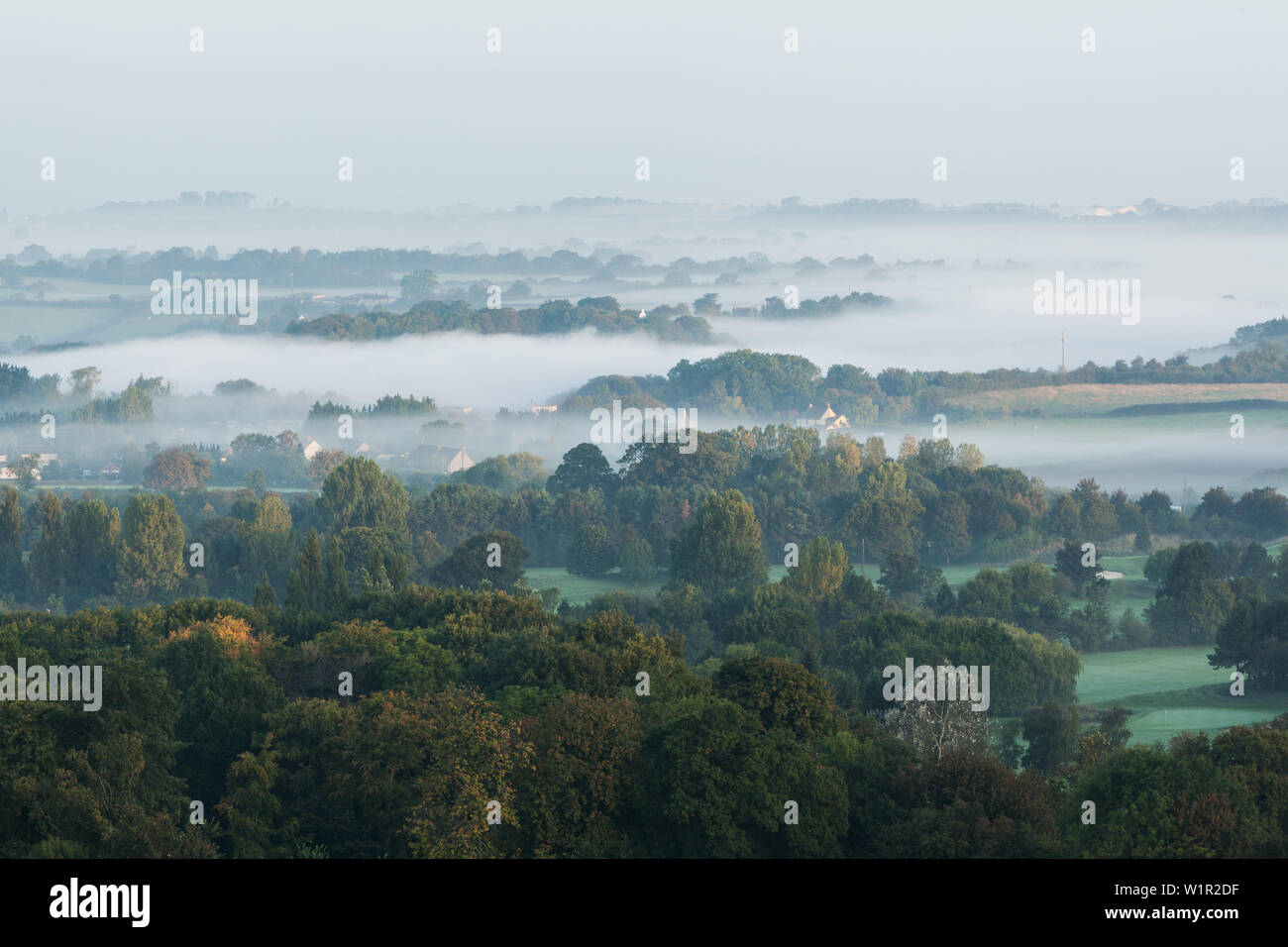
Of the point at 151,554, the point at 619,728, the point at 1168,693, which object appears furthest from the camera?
the point at 151,554

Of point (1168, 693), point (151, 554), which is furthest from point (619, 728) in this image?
point (151, 554)

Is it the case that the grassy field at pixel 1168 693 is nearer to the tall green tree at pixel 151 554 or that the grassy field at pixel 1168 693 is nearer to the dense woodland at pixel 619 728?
the dense woodland at pixel 619 728

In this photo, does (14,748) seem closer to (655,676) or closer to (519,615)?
(655,676)

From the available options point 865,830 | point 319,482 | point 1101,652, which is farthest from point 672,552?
point 319,482

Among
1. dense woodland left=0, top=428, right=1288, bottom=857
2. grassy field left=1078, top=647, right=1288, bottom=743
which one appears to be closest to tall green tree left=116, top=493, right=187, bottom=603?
dense woodland left=0, top=428, right=1288, bottom=857

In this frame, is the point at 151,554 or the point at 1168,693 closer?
→ the point at 1168,693

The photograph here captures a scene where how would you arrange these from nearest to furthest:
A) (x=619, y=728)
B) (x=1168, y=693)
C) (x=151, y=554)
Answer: (x=619, y=728)
(x=1168, y=693)
(x=151, y=554)

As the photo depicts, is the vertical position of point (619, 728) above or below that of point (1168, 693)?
above

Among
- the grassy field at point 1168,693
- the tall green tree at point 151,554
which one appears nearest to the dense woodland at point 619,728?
the grassy field at point 1168,693

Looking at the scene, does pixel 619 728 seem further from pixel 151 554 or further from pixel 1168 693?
pixel 151 554
